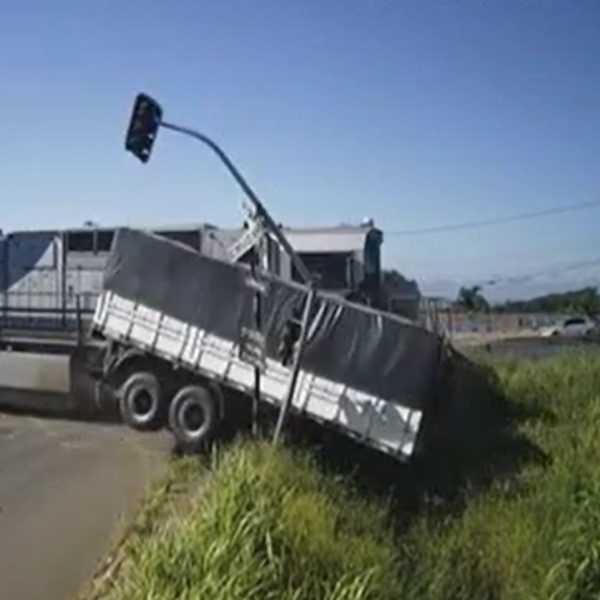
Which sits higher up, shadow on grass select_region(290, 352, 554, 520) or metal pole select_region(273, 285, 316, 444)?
metal pole select_region(273, 285, 316, 444)

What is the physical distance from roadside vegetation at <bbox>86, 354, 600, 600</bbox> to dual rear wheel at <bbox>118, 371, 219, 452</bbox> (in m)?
1.62

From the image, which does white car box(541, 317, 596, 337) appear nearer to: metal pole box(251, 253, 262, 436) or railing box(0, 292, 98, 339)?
railing box(0, 292, 98, 339)

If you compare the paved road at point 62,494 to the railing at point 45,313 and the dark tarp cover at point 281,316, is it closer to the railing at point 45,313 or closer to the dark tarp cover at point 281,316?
the railing at point 45,313

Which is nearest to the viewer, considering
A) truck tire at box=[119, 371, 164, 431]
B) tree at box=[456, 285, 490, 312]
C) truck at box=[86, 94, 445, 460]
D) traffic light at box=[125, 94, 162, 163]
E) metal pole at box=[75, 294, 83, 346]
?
traffic light at box=[125, 94, 162, 163]

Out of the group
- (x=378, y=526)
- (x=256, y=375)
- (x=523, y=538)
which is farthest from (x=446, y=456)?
(x=378, y=526)

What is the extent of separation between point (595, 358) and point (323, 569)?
15.9m

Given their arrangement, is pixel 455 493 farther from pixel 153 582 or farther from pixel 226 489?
pixel 153 582

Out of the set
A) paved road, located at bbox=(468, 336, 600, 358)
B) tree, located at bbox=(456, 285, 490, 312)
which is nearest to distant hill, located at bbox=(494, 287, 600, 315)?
tree, located at bbox=(456, 285, 490, 312)

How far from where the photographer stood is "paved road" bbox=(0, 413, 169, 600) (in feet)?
27.7

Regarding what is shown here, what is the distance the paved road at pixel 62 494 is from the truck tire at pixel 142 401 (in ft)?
1.40

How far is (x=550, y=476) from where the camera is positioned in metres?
12.5

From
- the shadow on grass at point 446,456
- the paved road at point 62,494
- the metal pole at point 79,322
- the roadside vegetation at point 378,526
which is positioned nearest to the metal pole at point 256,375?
the shadow on grass at point 446,456

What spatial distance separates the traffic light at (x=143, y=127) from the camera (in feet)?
40.9

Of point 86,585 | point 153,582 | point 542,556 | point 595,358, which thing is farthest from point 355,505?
point 595,358
